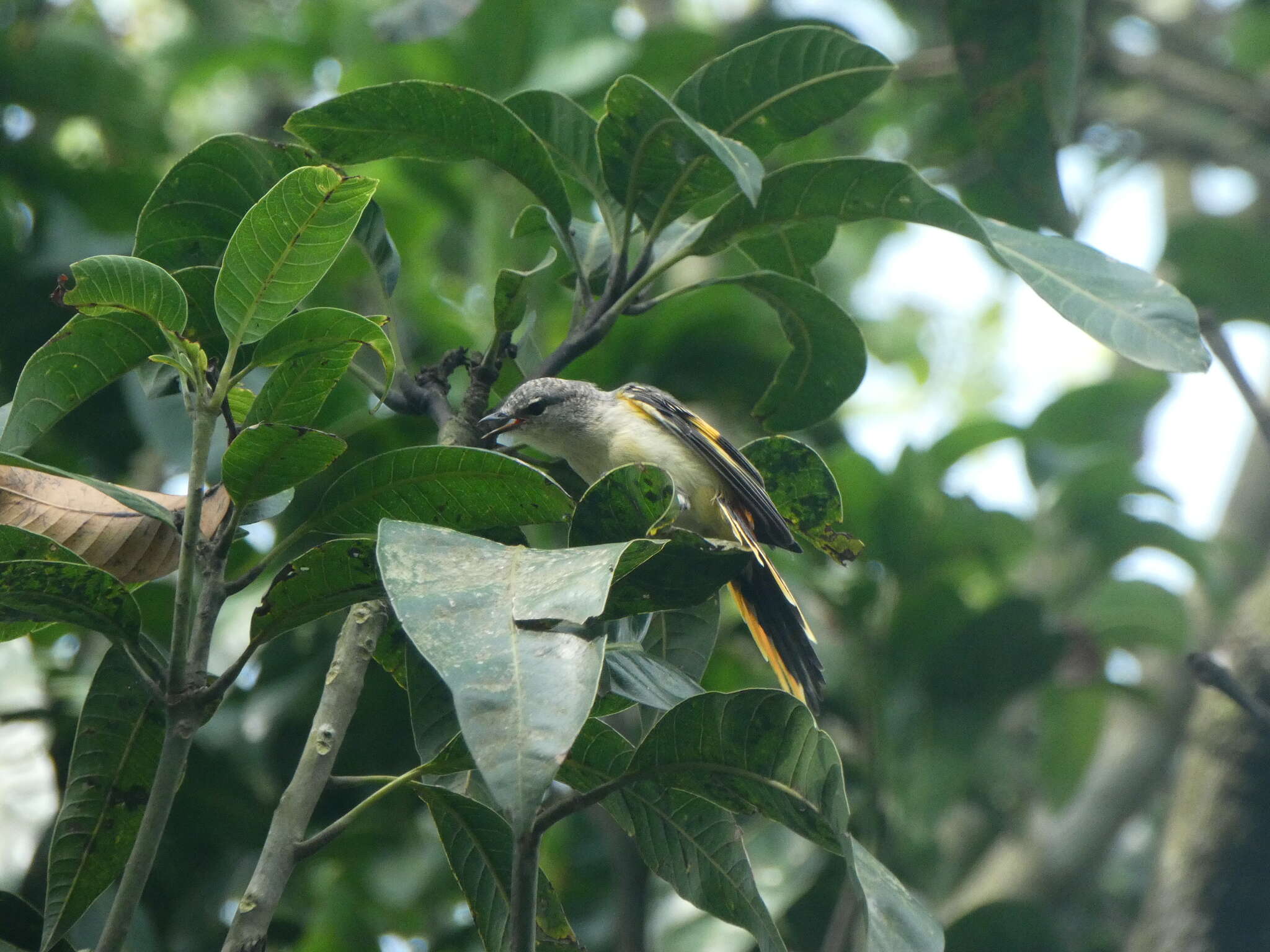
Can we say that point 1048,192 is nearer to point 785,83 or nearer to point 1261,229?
point 785,83

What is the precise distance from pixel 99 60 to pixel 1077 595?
13.5 ft

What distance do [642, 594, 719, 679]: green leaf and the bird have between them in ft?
0.97

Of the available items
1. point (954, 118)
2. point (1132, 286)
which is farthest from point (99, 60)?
point (1132, 286)

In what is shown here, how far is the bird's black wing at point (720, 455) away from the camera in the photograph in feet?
8.27

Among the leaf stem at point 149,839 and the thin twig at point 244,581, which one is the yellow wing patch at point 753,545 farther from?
the leaf stem at point 149,839

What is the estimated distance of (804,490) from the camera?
2.03 metres

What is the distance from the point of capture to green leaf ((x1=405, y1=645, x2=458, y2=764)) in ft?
5.41

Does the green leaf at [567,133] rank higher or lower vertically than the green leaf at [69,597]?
higher

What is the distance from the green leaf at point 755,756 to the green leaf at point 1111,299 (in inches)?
29.4

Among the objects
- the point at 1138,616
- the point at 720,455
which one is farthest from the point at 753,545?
the point at 1138,616

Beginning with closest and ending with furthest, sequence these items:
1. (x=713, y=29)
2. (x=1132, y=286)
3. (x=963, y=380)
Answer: (x=1132, y=286) → (x=713, y=29) → (x=963, y=380)

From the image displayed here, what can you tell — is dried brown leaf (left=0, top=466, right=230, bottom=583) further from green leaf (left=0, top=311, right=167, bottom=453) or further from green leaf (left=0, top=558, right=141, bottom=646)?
green leaf (left=0, top=558, right=141, bottom=646)

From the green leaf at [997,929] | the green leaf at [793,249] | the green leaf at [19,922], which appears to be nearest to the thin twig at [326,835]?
the green leaf at [19,922]

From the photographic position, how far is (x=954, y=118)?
5082 mm
